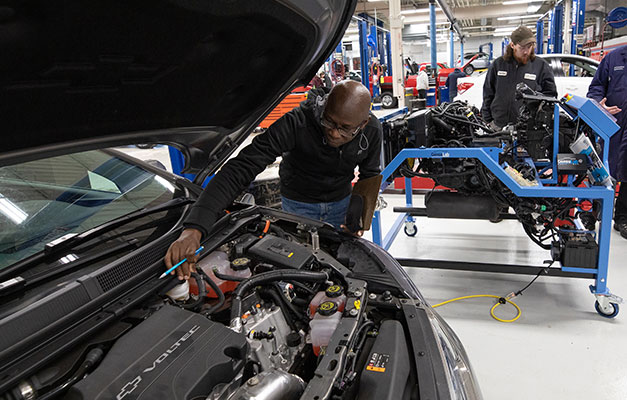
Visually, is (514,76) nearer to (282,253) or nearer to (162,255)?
(282,253)

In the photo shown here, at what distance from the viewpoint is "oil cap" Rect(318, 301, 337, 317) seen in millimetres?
1154

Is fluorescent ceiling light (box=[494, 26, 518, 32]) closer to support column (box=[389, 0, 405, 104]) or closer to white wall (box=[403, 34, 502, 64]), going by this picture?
white wall (box=[403, 34, 502, 64])

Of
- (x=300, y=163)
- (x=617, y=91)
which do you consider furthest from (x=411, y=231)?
(x=617, y=91)

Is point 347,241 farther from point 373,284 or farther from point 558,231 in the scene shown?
point 558,231

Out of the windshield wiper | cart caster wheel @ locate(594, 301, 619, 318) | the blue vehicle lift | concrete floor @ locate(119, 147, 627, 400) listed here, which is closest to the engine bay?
the windshield wiper

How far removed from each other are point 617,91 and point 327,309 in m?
4.01

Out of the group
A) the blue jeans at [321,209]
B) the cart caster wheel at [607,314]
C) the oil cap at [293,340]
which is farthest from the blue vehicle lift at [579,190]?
the oil cap at [293,340]

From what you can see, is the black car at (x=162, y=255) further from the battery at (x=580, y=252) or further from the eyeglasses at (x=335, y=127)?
the battery at (x=580, y=252)

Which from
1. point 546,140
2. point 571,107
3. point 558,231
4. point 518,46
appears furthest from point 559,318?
point 518,46

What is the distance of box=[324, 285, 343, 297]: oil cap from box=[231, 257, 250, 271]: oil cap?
1.04 ft

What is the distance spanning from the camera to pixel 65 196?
134 cm

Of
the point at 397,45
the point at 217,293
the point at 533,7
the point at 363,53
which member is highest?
the point at 533,7

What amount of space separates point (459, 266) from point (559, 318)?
0.70 m

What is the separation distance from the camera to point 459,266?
288 centimetres
